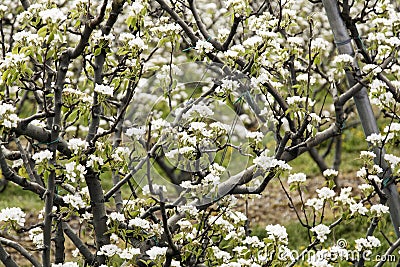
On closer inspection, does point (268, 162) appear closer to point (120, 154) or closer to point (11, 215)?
A: point (120, 154)

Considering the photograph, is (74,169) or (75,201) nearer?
(74,169)

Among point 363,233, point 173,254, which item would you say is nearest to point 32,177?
point 173,254

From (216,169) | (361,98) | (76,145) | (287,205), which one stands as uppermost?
(287,205)

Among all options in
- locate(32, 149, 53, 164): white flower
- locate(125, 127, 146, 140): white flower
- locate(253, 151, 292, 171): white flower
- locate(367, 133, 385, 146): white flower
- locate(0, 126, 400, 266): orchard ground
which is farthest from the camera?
locate(0, 126, 400, 266): orchard ground

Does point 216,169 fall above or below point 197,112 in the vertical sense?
below

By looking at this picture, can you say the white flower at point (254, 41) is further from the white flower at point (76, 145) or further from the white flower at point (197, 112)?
the white flower at point (76, 145)

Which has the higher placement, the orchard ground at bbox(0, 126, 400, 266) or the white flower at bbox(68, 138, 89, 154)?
the orchard ground at bbox(0, 126, 400, 266)

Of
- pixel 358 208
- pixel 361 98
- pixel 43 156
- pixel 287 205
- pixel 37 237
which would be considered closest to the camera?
pixel 43 156

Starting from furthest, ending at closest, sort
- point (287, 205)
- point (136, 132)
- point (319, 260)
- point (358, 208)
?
point (287, 205) < point (358, 208) < point (319, 260) < point (136, 132)

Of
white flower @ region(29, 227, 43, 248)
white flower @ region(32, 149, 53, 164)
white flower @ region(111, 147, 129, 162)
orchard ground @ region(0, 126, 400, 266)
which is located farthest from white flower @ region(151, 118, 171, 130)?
orchard ground @ region(0, 126, 400, 266)

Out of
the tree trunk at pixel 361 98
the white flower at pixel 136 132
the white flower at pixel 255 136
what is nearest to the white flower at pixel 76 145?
the white flower at pixel 136 132

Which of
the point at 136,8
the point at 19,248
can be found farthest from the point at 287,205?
the point at 136,8

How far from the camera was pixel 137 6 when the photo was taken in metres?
2.46

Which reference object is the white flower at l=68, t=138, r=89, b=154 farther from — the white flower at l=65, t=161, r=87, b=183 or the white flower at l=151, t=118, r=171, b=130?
the white flower at l=151, t=118, r=171, b=130
